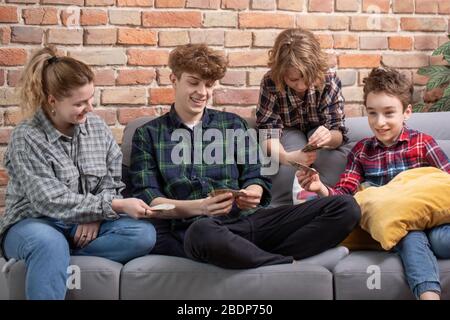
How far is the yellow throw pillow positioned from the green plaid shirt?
1.32ft

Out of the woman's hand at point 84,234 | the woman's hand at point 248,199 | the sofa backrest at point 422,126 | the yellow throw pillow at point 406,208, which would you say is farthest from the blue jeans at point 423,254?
the woman's hand at point 84,234

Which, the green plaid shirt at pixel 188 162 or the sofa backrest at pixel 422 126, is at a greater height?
the sofa backrest at pixel 422 126

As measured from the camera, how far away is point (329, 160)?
2.85m

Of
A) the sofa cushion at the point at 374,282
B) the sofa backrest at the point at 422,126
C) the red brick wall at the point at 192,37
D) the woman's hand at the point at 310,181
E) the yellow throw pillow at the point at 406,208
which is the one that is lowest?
the sofa cushion at the point at 374,282

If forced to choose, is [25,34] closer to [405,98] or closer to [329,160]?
[329,160]

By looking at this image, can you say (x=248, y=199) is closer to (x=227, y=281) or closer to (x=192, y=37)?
(x=227, y=281)

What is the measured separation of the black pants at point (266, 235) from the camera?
7.33 ft

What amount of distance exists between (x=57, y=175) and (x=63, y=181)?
27mm

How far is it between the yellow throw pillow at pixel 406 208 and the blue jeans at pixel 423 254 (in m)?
0.03

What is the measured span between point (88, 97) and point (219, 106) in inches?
37.8

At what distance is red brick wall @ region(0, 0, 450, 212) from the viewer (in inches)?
122

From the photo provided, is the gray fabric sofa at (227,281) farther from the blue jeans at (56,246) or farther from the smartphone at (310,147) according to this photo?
the smartphone at (310,147)

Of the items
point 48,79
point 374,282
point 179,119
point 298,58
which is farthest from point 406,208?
point 48,79
